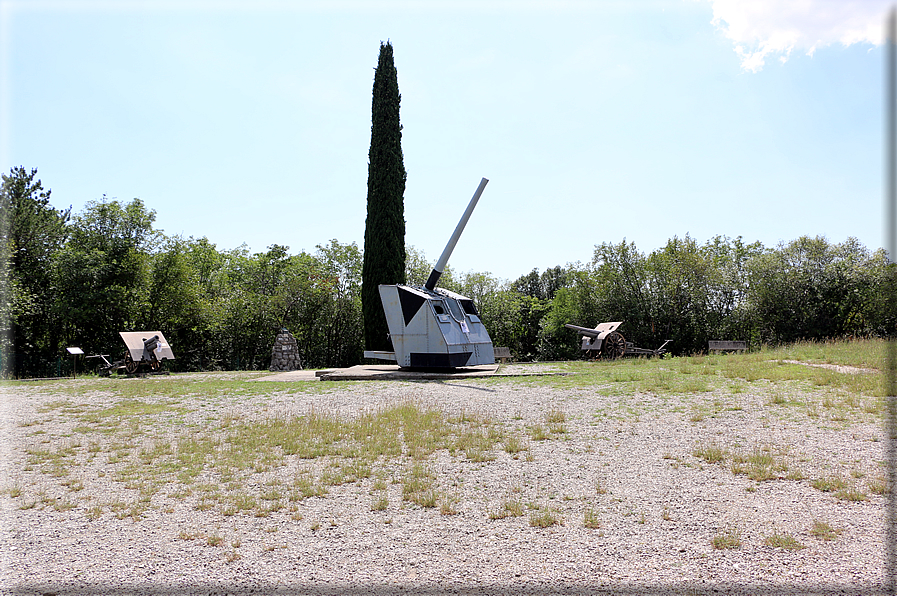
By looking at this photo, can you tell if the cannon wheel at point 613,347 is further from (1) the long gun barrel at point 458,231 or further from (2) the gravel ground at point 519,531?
(2) the gravel ground at point 519,531

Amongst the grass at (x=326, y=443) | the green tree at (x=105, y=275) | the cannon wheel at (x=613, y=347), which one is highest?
the green tree at (x=105, y=275)

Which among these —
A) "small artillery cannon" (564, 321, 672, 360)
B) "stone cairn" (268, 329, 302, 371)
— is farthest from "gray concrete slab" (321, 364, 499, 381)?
"small artillery cannon" (564, 321, 672, 360)

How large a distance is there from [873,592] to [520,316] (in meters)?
36.9

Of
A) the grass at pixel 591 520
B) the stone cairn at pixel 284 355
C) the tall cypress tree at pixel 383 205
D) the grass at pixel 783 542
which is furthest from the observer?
the tall cypress tree at pixel 383 205

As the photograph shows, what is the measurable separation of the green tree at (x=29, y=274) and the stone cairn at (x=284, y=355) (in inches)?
379

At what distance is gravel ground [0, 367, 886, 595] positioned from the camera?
3.03 meters

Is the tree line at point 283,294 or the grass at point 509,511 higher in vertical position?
the tree line at point 283,294

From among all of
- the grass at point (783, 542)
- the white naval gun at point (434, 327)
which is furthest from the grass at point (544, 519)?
the white naval gun at point (434, 327)

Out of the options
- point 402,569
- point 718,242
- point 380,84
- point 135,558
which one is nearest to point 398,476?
point 402,569

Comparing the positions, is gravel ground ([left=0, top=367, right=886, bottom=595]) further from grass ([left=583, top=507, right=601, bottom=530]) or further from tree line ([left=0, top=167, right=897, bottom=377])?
tree line ([left=0, top=167, right=897, bottom=377])

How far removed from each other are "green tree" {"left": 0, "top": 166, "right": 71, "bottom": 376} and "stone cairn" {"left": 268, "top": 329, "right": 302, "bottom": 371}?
31.6 ft

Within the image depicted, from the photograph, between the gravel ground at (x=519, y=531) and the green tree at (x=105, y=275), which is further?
the green tree at (x=105, y=275)

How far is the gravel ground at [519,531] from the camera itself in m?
3.03

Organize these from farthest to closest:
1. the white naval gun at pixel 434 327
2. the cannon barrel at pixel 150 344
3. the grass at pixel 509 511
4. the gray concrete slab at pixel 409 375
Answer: the cannon barrel at pixel 150 344 < the white naval gun at pixel 434 327 < the gray concrete slab at pixel 409 375 < the grass at pixel 509 511
